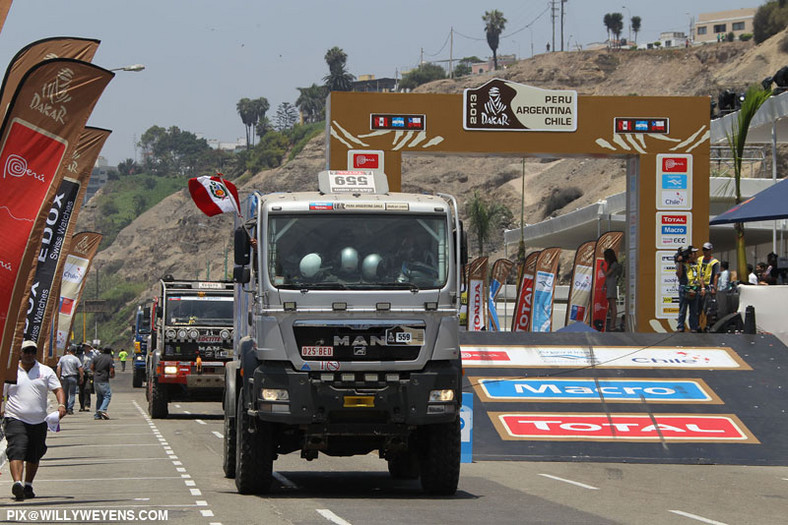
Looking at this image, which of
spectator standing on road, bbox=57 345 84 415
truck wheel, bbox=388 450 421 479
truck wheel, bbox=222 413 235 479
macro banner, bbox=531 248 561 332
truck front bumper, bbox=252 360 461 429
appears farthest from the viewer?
spectator standing on road, bbox=57 345 84 415

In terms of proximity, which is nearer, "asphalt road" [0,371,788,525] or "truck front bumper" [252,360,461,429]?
"asphalt road" [0,371,788,525]

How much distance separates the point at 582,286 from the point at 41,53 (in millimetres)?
17138

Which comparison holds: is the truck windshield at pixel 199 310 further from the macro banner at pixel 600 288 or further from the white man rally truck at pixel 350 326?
the white man rally truck at pixel 350 326

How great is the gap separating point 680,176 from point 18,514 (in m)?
21.4

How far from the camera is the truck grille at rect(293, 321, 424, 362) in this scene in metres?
13.0

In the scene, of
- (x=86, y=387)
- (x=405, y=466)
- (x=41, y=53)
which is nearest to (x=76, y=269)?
(x=86, y=387)

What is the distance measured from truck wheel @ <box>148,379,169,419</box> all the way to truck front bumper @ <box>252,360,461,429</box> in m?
17.3

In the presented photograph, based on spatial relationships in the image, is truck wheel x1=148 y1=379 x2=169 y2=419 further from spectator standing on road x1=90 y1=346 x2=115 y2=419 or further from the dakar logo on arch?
the dakar logo on arch

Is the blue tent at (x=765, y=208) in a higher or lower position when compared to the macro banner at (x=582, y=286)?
higher

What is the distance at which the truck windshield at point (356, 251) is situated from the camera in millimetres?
13164

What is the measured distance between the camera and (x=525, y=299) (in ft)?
107

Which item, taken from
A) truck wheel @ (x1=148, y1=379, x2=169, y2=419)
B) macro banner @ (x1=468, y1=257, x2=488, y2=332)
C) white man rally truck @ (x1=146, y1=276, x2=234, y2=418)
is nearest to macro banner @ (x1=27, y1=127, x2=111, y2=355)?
white man rally truck @ (x1=146, y1=276, x2=234, y2=418)

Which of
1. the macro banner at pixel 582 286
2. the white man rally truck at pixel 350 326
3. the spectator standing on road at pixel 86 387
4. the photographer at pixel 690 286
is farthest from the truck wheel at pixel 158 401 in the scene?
the white man rally truck at pixel 350 326

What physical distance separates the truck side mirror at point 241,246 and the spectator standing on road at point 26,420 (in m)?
2.60
